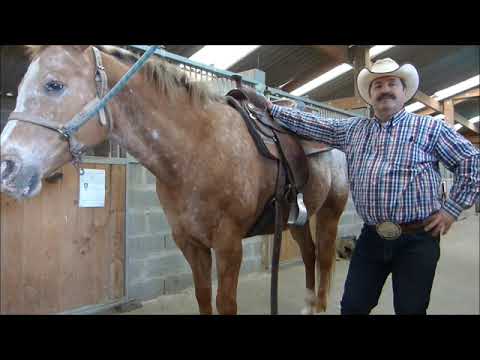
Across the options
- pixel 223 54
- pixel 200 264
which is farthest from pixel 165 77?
pixel 223 54

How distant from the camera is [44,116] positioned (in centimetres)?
107

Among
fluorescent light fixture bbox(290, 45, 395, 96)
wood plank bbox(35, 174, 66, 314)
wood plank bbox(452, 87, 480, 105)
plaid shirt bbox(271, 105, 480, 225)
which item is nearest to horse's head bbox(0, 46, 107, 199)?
plaid shirt bbox(271, 105, 480, 225)

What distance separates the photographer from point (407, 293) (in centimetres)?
130

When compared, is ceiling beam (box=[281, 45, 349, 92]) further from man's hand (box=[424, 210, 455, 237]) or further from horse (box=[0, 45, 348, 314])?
man's hand (box=[424, 210, 455, 237])

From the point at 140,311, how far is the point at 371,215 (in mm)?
2113

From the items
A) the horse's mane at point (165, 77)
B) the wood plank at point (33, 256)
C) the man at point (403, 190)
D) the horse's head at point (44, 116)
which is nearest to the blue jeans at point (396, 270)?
the man at point (403, 190)

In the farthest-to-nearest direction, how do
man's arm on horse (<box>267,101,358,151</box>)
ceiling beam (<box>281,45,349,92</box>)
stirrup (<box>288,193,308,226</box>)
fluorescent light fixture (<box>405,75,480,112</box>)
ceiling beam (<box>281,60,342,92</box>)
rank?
fluorescent light fixture (<box>405,75,480,112</box>), ceiling beam (<box>281,60,342,92</box>), ceiling beam (<box>281,45,349,92</box>), stirrup (<box>288,193,308,226</box>), man's arm on horse (<box>267,101,358,151</box>)

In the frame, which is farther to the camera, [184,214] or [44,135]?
[184,214]

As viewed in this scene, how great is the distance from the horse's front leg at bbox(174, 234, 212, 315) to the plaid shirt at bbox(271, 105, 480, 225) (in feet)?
2.82

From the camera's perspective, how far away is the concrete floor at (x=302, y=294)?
275 cm

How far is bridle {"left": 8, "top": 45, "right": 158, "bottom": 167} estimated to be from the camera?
1.09 m

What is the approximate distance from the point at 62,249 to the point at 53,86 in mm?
1582

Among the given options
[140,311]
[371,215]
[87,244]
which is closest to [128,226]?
[87,244]
